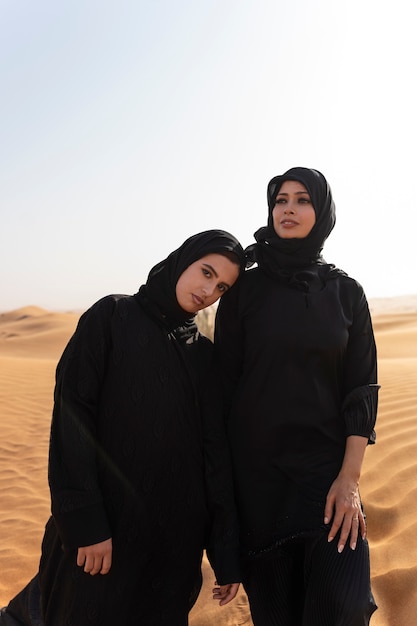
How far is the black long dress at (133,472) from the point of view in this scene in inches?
75.1

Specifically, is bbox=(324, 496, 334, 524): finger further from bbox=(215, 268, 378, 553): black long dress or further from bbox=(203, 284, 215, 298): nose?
bbox=(203, 284, 215, 298): nose

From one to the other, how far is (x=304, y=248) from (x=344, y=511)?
1.01 m

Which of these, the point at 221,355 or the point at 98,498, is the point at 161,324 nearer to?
the point at 221,355

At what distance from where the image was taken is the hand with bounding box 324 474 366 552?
1933 millimetres

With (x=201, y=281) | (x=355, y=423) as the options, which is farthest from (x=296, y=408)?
(x=201, y=281)

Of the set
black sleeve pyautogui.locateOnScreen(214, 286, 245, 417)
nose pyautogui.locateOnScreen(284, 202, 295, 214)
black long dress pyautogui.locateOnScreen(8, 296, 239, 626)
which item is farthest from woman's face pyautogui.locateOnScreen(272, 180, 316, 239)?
black long dress pyautogui.locateOnScreen(8, 296, 239, 626)

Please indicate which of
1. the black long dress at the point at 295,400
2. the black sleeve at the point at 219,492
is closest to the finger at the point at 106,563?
the black sleeve at the point at 219,492

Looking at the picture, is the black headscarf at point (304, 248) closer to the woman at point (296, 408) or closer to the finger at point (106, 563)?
the woman at point (296, 408)

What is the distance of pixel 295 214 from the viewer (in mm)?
2203

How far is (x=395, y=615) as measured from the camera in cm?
292

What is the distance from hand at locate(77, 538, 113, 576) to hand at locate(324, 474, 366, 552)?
0.78 meters

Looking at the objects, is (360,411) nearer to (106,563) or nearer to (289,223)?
(289,223)

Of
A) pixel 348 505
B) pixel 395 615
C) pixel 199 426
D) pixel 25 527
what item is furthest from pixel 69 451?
pixel 25 527

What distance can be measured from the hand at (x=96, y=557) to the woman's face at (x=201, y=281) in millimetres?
887
